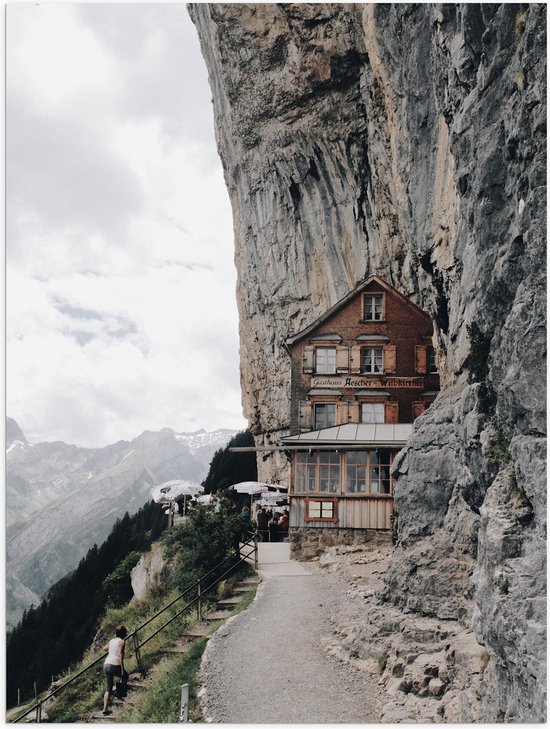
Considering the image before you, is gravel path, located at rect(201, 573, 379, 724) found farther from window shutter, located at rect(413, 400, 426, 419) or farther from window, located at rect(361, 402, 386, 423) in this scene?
window shutter, located at rect(413, 400, 426, 419)

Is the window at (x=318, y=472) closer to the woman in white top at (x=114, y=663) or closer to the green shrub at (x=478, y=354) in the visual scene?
the woman in white top at (x=114, y=663)

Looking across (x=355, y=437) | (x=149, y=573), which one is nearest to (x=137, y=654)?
(x=149, y=573)

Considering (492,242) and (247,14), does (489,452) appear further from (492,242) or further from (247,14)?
(247,14)

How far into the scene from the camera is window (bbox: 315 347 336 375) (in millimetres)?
28266

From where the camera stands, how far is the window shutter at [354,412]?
28.0 meters

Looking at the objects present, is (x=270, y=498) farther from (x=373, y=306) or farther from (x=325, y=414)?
(x=373, y=306)

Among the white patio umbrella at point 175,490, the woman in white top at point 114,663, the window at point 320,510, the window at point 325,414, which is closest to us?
the woman in white top at point 114,663

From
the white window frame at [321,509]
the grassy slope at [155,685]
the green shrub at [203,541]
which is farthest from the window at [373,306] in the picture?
the grassy slope at [155,685]

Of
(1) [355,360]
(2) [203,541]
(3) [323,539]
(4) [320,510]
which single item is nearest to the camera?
(2) [203,541]

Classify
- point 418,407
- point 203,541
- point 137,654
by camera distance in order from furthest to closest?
A: 1. point 418,407
2. point 203,541
3. point 137,654

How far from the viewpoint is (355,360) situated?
92.3ft

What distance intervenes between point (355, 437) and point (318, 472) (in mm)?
1578

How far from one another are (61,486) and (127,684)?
397ft

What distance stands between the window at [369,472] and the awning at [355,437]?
0.33 meters
